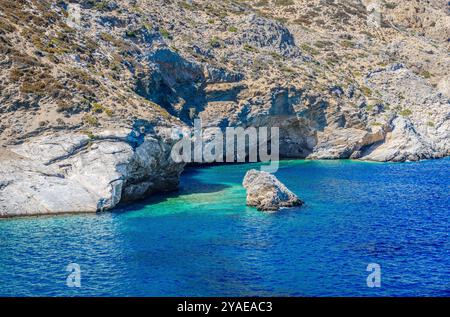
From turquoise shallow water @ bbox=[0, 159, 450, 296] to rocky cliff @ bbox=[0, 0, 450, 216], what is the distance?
465 centimetres

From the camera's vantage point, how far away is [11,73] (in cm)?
5006

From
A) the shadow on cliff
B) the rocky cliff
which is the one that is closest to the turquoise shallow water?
the shadow on cliff

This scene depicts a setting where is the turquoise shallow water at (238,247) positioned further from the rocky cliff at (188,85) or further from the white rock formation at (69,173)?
the rocky cliff at (188,85)

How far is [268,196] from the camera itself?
150ft

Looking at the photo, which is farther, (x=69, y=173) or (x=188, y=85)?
(x=188, y=85)

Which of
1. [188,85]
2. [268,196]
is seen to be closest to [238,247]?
[268,196]

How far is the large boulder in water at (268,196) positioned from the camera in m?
45.5

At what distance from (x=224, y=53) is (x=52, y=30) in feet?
96.6

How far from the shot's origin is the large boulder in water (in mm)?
45469

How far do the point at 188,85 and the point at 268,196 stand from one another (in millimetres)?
32473

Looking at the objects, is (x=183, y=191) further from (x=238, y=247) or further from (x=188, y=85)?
(x=188, y=85)

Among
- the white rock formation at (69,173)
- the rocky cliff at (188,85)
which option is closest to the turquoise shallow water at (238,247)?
the white rock formation at (69,173)

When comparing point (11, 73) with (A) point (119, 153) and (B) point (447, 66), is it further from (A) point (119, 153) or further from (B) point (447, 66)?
(B) point (447, 66)
